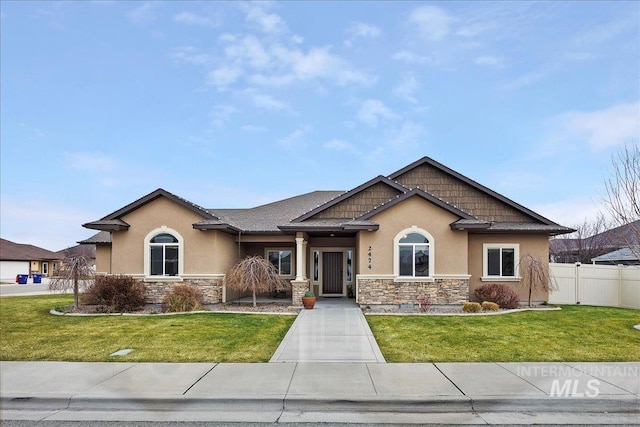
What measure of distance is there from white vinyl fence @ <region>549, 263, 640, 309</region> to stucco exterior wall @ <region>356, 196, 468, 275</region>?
5293 mm

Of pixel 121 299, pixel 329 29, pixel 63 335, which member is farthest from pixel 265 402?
pixel 329 29

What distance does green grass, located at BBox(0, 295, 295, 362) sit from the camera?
916cm

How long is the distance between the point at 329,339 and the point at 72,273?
11.0 meters

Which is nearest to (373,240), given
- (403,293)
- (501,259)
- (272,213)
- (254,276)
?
(403,293)

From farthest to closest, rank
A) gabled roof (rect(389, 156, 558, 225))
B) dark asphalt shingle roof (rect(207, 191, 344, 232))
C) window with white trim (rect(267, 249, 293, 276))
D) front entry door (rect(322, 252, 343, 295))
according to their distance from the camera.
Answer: window with white trim (rect(267, 249, 293, 276)), front entry door (rect(322, 252, 343, 295)), dark asphalt shingle roof (rect(207, 191, 344, 232)), gabled roof (rect(389, 156, 558, 225))

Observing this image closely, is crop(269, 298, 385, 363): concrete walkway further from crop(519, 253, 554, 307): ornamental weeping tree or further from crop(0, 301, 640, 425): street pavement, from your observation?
crop(519, 253, 554, 307): ornamental weeping tree

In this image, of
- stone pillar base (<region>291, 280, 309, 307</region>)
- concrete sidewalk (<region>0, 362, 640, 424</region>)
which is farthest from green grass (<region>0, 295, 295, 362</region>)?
stone pillar base (<region>291, 280, 309, 307</region>)

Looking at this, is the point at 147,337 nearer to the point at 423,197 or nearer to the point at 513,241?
the point at 423,197

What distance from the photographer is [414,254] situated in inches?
670

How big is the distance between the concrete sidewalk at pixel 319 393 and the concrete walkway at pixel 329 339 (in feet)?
3.47

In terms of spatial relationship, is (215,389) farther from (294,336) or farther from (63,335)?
(63,335)

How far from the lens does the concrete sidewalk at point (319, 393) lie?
6160mm

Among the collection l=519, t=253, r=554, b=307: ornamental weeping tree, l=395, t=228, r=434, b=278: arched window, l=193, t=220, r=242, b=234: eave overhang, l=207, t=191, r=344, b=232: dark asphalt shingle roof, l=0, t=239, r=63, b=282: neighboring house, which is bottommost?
l=0, t=239, r=63, b=282: neighboring house

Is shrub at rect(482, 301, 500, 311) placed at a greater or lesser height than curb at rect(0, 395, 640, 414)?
lesser
